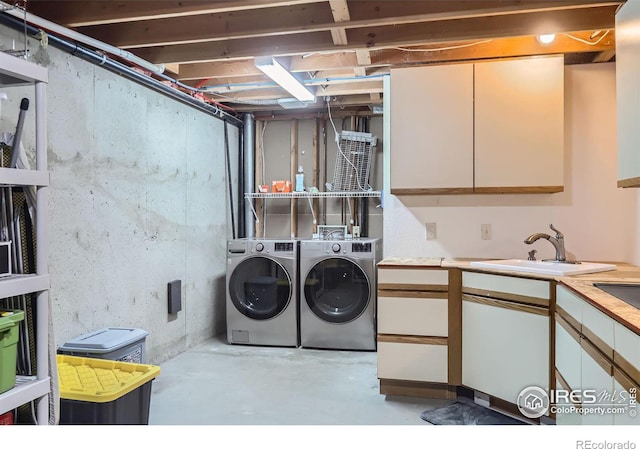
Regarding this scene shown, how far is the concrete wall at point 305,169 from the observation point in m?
4.54

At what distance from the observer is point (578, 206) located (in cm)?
307

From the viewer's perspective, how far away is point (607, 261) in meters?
3.00

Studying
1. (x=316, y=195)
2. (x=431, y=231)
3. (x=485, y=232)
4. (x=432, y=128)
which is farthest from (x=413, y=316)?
(x=316, y=195)

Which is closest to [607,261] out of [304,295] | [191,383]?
[304,295]

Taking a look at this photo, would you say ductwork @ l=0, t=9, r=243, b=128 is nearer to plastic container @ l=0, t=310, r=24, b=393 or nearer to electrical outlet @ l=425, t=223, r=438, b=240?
plastic container @ l=0, t=310, r=24, b=393

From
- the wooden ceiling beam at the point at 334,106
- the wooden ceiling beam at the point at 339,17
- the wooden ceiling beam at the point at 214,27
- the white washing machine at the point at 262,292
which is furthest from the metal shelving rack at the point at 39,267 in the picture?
the wooden ceiling beam at the point at 334,106

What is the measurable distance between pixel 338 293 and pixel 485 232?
A: 1.36 m

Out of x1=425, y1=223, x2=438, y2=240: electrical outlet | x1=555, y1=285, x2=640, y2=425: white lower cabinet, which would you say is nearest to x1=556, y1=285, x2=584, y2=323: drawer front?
x1=555, y1=285, x2=640, y2=425: white lower cabinet

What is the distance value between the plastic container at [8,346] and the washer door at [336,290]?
2558 millimetres

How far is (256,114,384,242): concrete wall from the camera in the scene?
4539 mm

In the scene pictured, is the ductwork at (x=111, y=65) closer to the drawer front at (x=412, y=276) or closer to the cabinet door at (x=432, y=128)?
the cabinet door at (x=432, y=128)

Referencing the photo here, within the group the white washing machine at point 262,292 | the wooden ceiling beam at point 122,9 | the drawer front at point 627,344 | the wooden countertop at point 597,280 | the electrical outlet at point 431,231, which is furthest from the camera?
the white washing machine at point 262,292

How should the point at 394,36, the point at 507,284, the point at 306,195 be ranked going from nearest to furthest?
the point at 507,284 → the point at 394,36 → the point at 306,195

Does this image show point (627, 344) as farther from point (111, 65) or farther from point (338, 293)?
point (111, 65)
